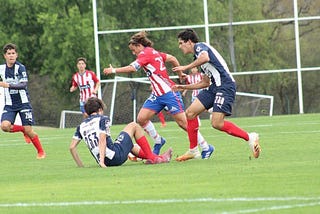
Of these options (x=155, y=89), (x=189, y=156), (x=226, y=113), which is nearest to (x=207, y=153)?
(x=189, y=156)

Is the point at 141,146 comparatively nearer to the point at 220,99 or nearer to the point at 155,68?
the point at 220,99

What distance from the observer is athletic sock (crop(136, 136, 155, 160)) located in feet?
55.2

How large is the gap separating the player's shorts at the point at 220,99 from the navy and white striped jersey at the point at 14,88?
14.6 ft

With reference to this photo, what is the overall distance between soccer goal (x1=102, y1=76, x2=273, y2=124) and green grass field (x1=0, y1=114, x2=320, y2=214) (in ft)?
65.5

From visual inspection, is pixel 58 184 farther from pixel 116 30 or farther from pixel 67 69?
pixel 67 69

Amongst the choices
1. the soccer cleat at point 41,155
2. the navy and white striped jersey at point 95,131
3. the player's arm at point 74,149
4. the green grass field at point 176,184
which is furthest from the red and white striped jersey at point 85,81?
the navy and white striped jersey at point 95,131

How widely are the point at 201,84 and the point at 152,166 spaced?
172cm

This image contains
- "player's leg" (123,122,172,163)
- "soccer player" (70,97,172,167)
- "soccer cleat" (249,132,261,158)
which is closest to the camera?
"soccer player" (70,97,172,167)

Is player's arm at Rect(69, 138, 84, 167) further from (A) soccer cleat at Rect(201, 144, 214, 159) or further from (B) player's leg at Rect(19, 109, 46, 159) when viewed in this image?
(B) player's leg at Rect(19, 109, 46, 159)

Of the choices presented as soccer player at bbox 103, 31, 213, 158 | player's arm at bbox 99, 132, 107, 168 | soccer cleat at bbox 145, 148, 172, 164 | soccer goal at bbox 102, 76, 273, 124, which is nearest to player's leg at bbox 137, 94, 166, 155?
soccer player at bbox 103, 31, 213, 158

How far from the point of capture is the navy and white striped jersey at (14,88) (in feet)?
67.4

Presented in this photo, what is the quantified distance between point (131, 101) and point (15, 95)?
20.3 m

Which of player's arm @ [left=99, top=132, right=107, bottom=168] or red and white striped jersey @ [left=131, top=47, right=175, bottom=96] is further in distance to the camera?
red and white striped jersey @ [left=131, top=47, right=175, bottom=96]

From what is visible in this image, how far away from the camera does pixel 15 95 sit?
2094 cm
